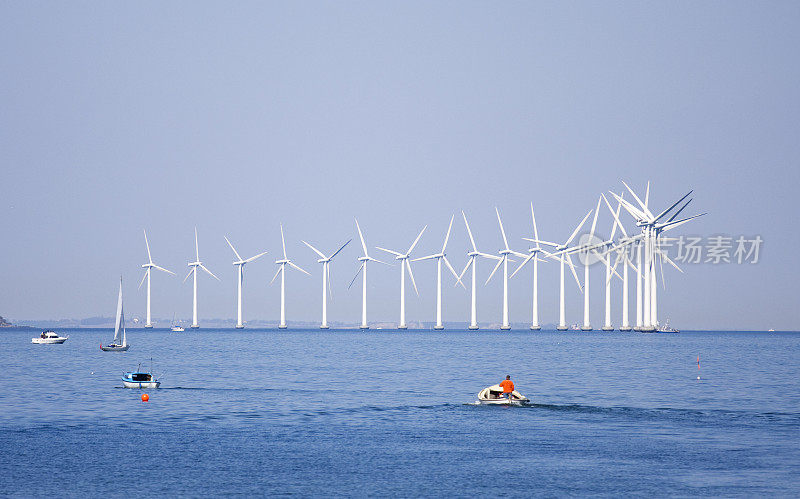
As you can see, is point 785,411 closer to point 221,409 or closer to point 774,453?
point 774,453

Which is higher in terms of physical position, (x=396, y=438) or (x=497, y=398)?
(x=497, y=398)

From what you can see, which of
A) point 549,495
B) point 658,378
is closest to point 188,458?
point 549,495

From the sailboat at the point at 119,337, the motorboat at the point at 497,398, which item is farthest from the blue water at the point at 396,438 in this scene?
the sailboat at the point at 119,337

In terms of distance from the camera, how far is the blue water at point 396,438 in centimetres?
4547

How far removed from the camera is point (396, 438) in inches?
2397

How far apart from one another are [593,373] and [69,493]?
300 ft

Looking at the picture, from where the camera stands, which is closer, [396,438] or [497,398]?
[396,438]

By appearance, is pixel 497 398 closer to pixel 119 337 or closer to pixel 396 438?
pixel 396 438

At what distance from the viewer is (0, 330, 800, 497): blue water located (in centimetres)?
4547

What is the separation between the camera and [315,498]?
139 feet

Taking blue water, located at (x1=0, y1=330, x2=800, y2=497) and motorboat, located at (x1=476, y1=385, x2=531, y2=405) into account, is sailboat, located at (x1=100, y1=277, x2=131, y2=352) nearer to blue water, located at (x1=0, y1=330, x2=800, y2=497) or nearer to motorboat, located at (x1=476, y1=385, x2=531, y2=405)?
blue water, located at (x1=0, y1=330, x2=800, y2=497)

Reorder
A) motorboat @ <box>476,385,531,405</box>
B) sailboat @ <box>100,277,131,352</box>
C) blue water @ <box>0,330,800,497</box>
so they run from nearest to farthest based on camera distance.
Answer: blue water @ <box>0,330,800,497</box> < motorboat @ <box>476,385,531,405</box> < sailboat @ <box>100,277,131,352</box>

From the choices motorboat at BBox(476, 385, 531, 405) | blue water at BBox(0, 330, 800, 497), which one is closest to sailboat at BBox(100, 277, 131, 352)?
blue water at BBox(0, 330, 800, 497)

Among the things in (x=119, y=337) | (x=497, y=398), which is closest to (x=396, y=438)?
(x=497, y=398)
